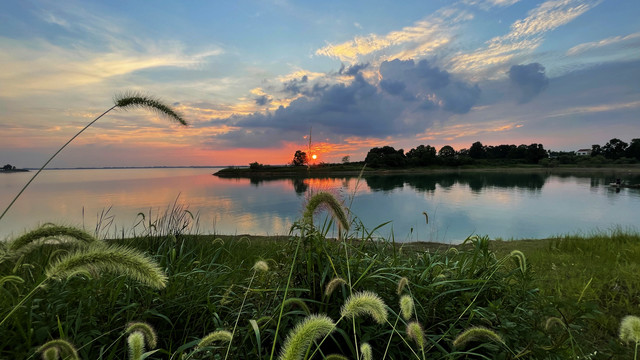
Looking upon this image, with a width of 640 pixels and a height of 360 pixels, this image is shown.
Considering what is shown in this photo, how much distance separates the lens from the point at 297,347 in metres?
1.02

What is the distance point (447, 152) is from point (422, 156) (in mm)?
18486

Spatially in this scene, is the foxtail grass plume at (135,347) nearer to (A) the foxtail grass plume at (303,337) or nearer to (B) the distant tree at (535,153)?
(A) the foxtail grass plume at (303,337)

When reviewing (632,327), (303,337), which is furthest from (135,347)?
(632,327)

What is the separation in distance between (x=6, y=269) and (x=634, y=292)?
329 inches

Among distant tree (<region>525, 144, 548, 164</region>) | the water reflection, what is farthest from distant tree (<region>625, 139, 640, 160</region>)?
the water reflection

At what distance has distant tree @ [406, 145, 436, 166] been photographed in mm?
108688

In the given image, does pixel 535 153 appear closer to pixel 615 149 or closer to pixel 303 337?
pixel 615 149

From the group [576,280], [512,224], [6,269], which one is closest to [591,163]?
[512,224]

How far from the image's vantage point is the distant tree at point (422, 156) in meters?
109

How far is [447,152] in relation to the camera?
122m

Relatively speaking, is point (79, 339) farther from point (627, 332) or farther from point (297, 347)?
point (627, 332)

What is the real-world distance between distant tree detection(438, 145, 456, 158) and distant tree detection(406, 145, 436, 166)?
22.1 feet

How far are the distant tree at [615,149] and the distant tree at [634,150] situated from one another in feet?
6.63

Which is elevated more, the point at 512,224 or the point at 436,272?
the point at 436,272
